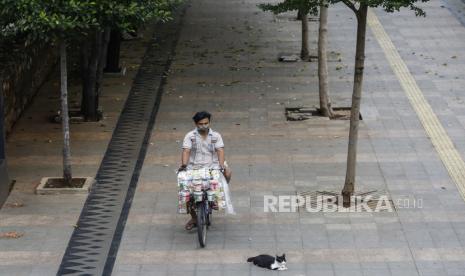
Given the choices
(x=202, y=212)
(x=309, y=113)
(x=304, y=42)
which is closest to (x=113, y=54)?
(x=304, y=42)

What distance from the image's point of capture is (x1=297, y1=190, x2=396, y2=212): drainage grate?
46.0 ft

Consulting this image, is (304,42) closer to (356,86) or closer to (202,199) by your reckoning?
(356,86)

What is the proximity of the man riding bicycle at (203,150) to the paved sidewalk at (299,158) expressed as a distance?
956 millimetres

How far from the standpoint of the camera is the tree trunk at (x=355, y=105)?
45.1ft

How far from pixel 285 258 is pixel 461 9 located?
758 inches

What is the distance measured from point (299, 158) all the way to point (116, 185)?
118 inches

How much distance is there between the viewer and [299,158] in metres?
16.2

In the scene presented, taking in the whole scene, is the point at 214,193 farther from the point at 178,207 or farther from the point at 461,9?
the point at 461,9

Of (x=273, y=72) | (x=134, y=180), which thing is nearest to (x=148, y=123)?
(x=134, y=180)

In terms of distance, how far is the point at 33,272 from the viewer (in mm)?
12016

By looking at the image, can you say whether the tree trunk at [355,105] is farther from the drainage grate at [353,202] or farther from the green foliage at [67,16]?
the green foliage at [67,16]

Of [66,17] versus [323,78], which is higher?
[66,17]

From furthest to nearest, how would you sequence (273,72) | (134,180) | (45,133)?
(273,72) < (45,133) < (134,180)

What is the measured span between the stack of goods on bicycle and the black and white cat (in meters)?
1.06
